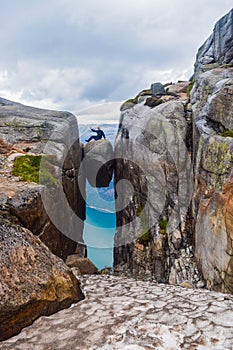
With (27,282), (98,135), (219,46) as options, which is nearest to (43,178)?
(27,282)

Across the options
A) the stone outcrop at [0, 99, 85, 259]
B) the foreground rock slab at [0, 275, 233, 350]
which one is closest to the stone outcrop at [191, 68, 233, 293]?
the foreground rock slab at [0, 275, 233, 350]

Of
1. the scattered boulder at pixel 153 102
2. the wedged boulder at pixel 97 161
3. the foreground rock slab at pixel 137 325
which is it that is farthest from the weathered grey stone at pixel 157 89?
the foreground rock slab at pixel 137 325

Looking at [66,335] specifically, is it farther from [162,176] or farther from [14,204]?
[162,176]

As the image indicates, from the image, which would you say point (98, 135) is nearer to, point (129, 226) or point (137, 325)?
point (129, 226)

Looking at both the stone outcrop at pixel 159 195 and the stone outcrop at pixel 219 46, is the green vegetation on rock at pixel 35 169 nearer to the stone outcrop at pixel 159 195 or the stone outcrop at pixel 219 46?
the stone outcrop at pixel 159 195

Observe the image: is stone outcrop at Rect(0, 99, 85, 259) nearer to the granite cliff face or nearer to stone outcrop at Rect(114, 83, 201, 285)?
stone outcrop at Rect(114, 83, 201, 285)
